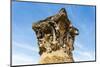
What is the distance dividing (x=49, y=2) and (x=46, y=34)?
385 mm

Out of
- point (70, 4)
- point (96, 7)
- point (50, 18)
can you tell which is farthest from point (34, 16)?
point (96, 7)

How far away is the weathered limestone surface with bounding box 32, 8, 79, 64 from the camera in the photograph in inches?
112

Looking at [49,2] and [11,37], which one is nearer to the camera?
[11,37]

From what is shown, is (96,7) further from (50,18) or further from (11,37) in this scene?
(11,37)

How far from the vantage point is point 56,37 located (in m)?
2.90

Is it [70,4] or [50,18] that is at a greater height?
[70,4]

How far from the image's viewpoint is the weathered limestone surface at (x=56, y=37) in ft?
9.30

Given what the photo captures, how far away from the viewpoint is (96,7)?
123 inches

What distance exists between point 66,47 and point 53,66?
0.29 m

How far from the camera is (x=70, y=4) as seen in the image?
297 centimetres
